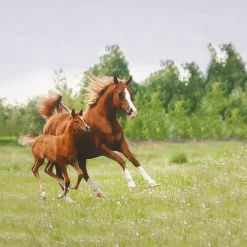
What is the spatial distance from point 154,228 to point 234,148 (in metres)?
1.11

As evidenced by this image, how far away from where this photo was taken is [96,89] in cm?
505

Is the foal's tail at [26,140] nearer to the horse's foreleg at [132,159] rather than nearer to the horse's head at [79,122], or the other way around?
the horse's head at [79,122]

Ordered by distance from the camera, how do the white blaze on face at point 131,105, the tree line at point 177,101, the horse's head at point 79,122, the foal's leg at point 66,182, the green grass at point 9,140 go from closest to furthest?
the white blaze on face at point 131,105 < the horse's head at point 79,122 < the foal's leg at point 66,182 < the tree line at point 177,101 < the green grass at point 9,140

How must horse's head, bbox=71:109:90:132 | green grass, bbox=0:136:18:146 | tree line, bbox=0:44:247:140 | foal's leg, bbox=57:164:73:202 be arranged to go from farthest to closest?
green grass, bbox=0:136:18:146 → tree line, bbox=0:44:247:140 → foal's leg, bbox=57:164:73:202 → horse's head, bbox=71:109:90:132

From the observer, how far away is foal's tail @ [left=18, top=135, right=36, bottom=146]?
5.21 m

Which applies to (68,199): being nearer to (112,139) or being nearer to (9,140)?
(112,139)

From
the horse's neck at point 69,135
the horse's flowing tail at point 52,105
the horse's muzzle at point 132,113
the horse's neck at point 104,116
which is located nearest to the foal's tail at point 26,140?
the horse's flowing tail at point 52,105

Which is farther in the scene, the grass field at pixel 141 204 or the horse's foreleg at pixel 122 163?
the horse's foreleg at pixel 122 163

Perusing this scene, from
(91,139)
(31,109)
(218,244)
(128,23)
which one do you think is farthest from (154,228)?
(128,23)

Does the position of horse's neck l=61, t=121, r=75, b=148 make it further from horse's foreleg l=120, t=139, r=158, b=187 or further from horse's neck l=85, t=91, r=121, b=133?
horse's foreleg l=120, t=139, r=158, b=187

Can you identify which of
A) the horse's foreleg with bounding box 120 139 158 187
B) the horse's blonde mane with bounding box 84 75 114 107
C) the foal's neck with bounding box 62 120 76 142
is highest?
the horse's blonde mane with bounding box 84 75 114 107

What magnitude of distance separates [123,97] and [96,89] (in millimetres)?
275

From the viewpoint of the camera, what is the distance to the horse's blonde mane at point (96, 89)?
16.5ft

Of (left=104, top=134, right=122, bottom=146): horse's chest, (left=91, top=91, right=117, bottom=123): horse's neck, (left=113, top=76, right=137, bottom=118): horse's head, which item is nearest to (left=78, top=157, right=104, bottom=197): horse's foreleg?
(left=104, top=134, right=122, bottom=146): horse's chest
